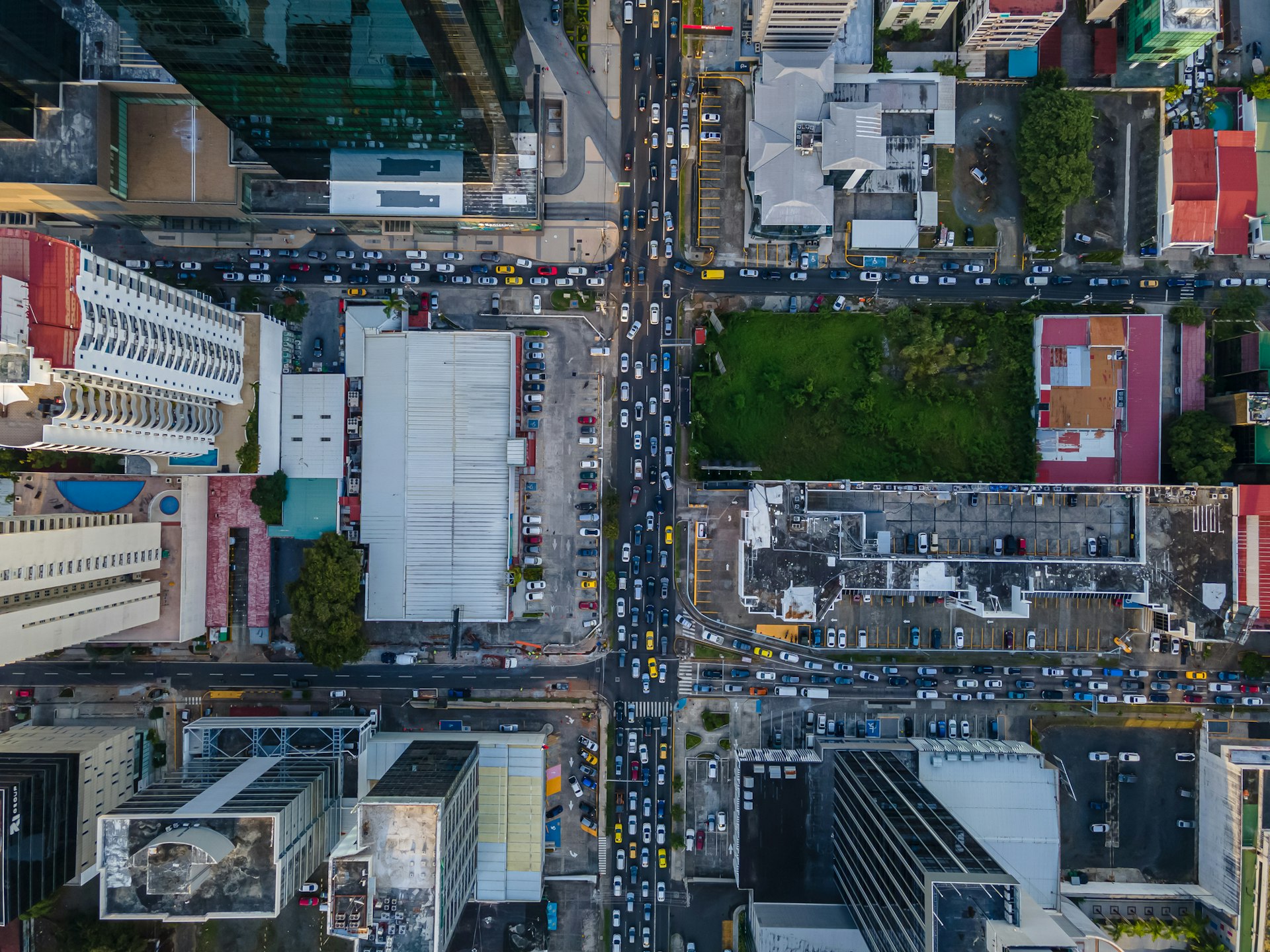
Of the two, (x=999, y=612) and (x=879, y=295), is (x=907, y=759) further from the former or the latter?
(x=879, y=295)

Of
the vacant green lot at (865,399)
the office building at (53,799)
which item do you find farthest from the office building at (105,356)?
the vacant green lot at (865,399)

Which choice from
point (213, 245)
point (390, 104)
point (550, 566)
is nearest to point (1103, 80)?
point (390, 104)

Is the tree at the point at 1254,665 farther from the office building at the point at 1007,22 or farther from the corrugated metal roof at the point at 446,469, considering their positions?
the corrugated metal roof at the point at 446,469

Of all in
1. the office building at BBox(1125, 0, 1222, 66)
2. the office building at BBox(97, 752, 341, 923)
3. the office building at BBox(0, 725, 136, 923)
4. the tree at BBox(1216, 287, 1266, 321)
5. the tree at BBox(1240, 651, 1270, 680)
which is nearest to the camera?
the office building at BBox(97, 752, 341, 923)

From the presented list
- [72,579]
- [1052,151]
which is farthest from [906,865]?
[72,579]

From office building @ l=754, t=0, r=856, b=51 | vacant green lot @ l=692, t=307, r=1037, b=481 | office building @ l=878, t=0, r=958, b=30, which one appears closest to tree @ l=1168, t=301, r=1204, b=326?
vacant green lot @ l=692, t=307, r=1037, b=481

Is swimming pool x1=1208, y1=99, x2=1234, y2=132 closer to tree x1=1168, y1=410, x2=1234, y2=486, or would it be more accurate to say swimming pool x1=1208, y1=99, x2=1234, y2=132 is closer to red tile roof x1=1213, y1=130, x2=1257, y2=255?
red tile roof x1=1213, y1=130, x2=1257, y2=255
